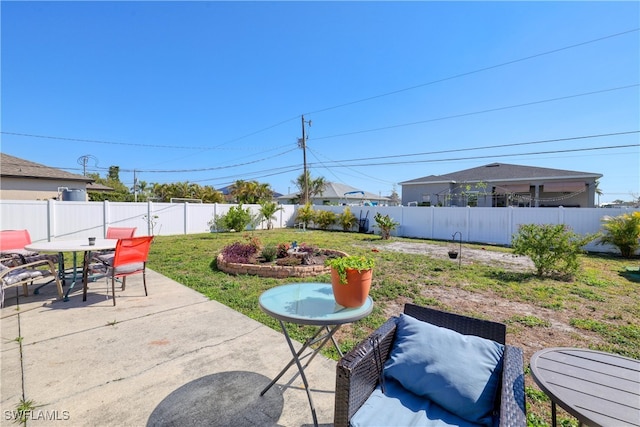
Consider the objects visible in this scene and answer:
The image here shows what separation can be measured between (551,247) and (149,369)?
23.3 feet

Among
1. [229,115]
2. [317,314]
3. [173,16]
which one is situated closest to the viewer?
[317,314]

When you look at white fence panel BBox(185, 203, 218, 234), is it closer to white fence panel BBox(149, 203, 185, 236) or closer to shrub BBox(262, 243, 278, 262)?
white fence panel BBox(149, 203, 185, 236)

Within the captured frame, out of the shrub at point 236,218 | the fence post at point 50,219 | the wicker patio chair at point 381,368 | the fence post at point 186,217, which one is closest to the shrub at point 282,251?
the wicker patio chair at point 381,368

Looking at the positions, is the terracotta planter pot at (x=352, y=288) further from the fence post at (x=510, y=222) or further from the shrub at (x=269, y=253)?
the fence post at (x=510, y=222)

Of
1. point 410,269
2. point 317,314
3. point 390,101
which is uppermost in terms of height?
point 390,101

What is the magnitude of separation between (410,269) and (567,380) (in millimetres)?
5005

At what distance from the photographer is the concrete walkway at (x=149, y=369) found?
1.83 metres

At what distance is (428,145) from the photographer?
56.1ft

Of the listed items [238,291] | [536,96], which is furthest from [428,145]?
[238,291]

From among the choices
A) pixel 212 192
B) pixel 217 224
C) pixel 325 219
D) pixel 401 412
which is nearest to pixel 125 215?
pixel 217 224

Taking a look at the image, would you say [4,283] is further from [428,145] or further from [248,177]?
[248,177]

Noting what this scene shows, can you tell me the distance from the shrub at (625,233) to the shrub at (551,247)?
3.99 metres

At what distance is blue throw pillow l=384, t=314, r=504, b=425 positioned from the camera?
133 centimetres

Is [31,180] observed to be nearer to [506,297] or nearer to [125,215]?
[125,215]
